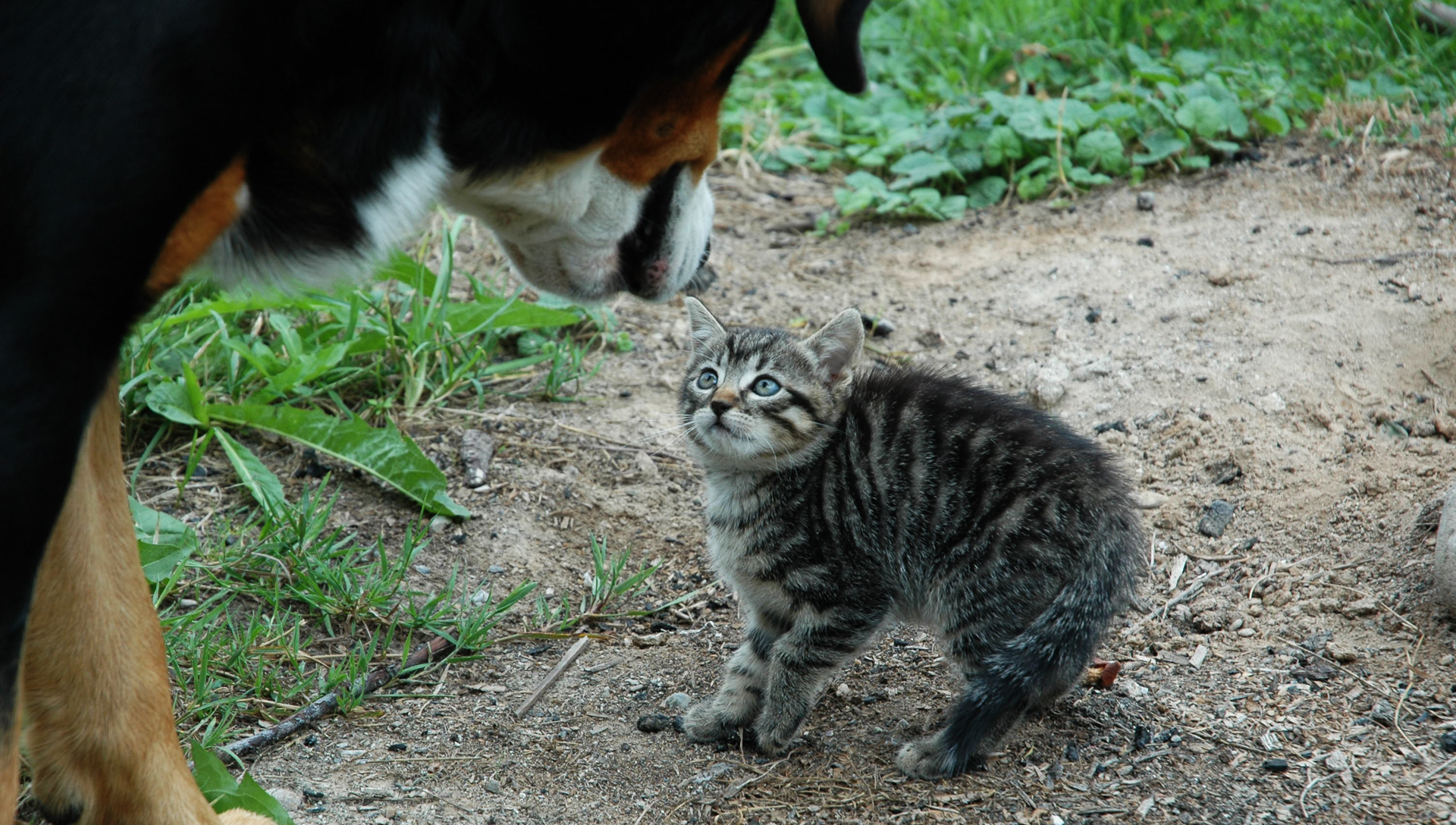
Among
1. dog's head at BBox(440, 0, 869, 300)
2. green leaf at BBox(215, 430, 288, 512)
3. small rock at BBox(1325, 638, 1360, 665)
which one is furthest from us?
green leaf at BBox(215, 430, 288, 512)

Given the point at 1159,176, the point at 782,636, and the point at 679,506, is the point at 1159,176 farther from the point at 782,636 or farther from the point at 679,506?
the point at 782,636

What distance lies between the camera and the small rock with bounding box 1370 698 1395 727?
9.66ft

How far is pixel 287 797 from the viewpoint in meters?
2.81

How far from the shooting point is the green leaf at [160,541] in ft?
10.7

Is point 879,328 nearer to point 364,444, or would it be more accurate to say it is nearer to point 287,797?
point 364,444

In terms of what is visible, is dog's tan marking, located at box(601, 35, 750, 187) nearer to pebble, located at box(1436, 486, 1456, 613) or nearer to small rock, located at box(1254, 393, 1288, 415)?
pebble, located at box(1436, 486, 1456, 613)

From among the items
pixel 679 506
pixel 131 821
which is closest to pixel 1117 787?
pixel 679 506

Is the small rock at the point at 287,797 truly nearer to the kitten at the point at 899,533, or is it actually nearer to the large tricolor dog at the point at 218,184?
the large tricolor dog at the point at 218,184

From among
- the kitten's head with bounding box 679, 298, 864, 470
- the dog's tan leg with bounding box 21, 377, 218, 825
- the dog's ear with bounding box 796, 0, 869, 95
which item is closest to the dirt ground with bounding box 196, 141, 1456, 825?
the dog's tan leg with bounding box 21, 377, 218, 825

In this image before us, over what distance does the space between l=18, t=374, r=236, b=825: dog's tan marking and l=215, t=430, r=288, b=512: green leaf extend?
1.10 m

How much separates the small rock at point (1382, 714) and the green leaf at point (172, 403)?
344cm

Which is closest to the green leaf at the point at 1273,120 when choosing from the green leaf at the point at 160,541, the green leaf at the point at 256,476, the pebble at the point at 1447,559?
the pebble at the point at 1447,559

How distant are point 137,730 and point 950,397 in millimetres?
2103

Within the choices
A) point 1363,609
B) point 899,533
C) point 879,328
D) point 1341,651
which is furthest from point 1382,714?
point 879,328
